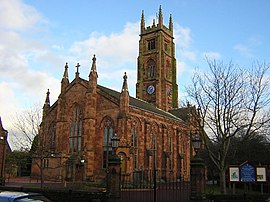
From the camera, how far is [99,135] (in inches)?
1639

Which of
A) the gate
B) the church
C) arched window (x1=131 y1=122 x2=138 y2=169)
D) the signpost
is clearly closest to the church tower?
the church

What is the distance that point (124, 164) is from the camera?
121 feet

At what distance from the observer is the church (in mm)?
38938

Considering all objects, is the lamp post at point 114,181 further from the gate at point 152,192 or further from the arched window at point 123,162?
the arched window at point 123,162

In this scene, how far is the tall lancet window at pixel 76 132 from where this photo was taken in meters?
43.5

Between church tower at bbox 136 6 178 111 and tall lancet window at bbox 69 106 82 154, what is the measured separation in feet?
66.3

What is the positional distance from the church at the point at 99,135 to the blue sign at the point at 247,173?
12.6 meters

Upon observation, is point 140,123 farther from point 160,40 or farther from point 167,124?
point 160,40

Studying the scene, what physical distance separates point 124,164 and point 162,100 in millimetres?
26894

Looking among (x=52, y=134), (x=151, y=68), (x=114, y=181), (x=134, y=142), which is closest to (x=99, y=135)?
(x=134, y=142)

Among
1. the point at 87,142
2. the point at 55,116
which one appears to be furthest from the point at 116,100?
the point at 55,116

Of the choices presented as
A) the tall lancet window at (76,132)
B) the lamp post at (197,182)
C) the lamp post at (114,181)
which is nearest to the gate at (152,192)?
the lamp post at (114,181)

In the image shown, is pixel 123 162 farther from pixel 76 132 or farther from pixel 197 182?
pixel 197 182

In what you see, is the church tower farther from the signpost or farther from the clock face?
the signpost
